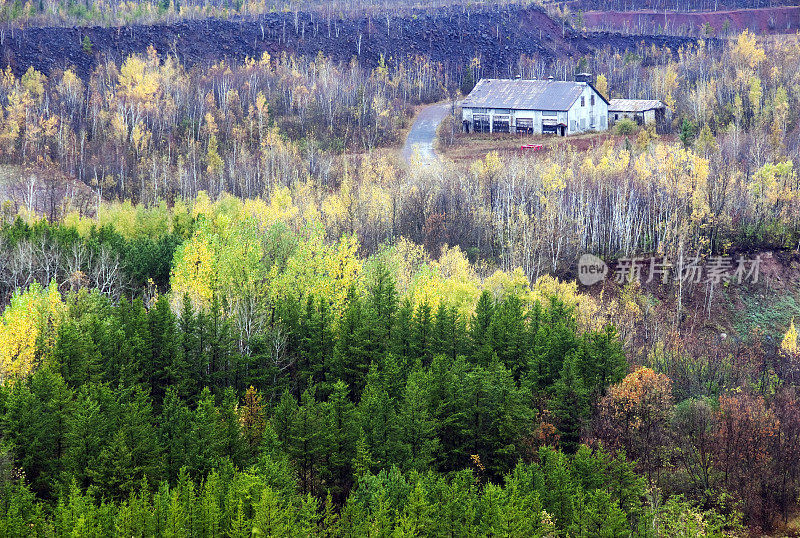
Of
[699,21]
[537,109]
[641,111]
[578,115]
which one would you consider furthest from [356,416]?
[699,21]

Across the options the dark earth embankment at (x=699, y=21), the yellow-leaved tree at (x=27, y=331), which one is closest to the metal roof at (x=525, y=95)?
the dark earth embankment at (x=699, y=21)

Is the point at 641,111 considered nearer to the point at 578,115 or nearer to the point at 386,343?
Result: the point at 578,115

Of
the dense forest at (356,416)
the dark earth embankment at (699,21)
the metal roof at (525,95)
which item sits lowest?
the dense forest at (356,416)

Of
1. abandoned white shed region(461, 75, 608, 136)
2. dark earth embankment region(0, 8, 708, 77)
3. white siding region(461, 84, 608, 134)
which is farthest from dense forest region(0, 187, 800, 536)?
dark earth embankment region(0, 8, 708, 77)

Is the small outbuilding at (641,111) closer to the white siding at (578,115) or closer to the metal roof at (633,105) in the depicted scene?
the metal roof at (633,105)

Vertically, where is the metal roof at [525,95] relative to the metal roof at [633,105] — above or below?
above

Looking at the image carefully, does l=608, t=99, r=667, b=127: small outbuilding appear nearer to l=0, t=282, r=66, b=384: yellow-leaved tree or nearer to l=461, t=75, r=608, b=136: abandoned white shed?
l=461, t=75, r=608, b=136: abandoned white shed

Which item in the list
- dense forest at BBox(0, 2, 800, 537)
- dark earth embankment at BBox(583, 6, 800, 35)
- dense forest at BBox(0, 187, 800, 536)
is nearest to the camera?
dense forest at BBox(0, 187, 800, 536)
